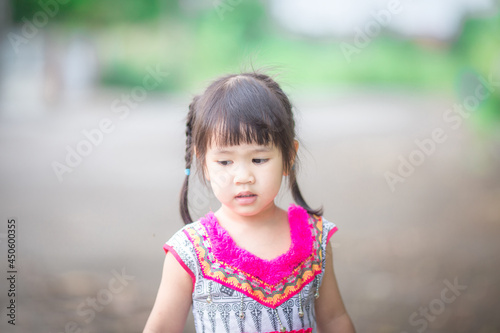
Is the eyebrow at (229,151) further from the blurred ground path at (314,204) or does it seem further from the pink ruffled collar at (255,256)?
the blurred ground path at (314,204)

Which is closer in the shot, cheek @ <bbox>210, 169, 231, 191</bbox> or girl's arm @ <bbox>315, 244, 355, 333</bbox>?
cheek @ <bbox>210, 169, 231, 191</bbox>

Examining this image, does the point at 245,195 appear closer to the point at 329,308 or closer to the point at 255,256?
the point at 255,256

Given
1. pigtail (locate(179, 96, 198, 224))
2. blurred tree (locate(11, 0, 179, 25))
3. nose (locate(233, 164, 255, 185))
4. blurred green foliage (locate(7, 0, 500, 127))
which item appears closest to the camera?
nose (locate(233, 164, 255, 185))

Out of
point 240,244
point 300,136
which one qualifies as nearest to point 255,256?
point 240,244

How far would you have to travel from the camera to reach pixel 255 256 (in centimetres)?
178

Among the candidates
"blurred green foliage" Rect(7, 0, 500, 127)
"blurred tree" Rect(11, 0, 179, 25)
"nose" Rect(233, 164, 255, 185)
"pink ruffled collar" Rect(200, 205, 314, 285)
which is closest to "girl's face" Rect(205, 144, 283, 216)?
"nose" Rect(233, 164, 255, 185)

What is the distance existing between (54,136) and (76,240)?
3756 millimetres

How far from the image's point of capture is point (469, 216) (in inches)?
209

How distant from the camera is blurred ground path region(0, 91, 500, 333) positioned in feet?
12.1

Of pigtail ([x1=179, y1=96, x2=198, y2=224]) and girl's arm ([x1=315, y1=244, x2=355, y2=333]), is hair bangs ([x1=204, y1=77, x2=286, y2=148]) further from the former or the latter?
girl's arm ([x1=315, y1=244, x2=355, y2=333])

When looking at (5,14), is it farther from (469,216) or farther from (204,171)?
(204,171)

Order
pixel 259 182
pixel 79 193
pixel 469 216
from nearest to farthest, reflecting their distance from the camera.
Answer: pixel 259 182 → pixel 469 216 → pixel 79 193

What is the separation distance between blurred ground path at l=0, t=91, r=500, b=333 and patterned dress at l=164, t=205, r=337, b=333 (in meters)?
0.52

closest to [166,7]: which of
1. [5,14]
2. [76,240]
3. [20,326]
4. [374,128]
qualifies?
[5,14]
